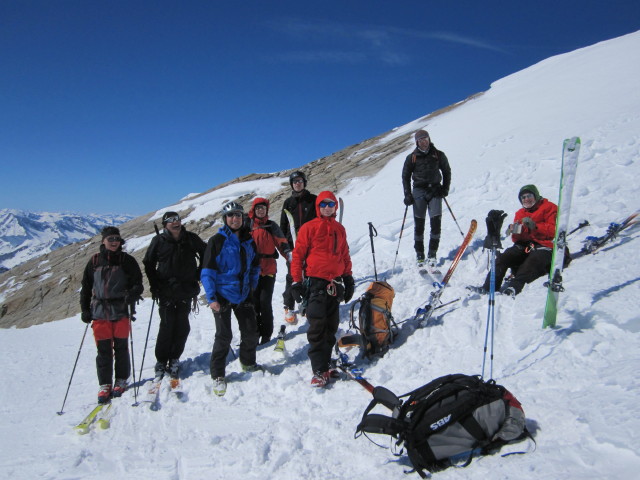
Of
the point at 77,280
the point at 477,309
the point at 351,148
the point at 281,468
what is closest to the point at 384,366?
the point at 477,309

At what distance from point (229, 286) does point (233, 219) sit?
0.96 meters

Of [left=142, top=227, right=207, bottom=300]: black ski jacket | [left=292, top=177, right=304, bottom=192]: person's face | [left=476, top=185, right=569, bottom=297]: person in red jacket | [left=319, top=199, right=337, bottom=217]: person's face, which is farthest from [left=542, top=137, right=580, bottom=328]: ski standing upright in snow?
[left=142, top=227, right=207, bottom=300]: black ski jacket

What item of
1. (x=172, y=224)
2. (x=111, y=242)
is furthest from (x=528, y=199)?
(x=111, y=242)

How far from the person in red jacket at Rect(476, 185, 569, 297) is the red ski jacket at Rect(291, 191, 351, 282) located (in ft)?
8.39

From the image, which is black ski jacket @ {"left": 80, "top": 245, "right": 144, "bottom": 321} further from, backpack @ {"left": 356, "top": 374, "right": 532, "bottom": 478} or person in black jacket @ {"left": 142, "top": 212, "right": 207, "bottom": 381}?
backpack @ {"left": 356, "top": 374, "right": 532, "bottom": 478}

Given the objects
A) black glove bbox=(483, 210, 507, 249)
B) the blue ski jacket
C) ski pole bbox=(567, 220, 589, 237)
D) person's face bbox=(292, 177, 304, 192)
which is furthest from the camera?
person's face bbox=(292, 177, 304, 192)

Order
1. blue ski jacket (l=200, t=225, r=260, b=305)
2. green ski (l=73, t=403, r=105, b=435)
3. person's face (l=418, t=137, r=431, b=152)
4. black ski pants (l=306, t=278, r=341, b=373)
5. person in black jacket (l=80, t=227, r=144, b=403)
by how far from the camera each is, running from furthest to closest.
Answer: person's face (l=418, t=137, r=431, b=152), person in black jacket (l=80, t=227, r=144, b=403), blue ski jacket (l=200, t=225, r=260, b=305), black ski pants (l=306, t=278, r=341, b=373), green ski (l=73, t=403, r=105, b=435)

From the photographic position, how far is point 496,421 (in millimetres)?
3113

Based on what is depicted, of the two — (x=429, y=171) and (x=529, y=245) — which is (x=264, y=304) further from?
(x=529, y=245)

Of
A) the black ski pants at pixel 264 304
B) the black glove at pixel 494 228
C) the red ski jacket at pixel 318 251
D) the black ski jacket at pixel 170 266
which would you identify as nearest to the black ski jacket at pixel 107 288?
the black ski jacket at pixel 170 266

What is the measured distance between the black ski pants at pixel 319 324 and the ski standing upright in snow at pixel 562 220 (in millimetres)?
2590

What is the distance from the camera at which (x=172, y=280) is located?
5832 mm

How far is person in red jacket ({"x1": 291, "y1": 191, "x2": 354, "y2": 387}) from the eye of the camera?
5.10 m

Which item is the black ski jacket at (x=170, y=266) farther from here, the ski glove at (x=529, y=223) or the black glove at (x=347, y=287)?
the ski glove at (x=529, y=223)
